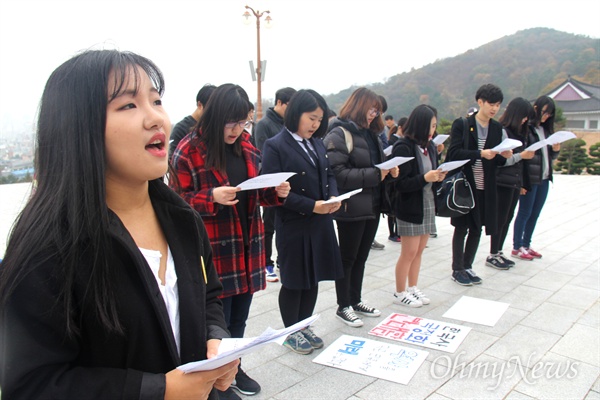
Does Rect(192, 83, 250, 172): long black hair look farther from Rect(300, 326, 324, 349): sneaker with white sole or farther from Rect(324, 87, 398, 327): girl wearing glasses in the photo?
Rect(300, 326, 324, 349): sneaker with white sole

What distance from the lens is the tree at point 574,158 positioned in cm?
1526

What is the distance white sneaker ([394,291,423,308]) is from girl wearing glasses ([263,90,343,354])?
3.80 ft

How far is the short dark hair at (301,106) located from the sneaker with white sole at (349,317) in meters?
1.51

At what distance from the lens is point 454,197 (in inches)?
159

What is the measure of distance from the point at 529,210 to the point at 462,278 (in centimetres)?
147

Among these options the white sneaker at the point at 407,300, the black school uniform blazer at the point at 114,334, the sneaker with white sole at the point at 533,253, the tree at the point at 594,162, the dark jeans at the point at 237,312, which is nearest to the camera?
the black school uniform blazer at the point at 114,334

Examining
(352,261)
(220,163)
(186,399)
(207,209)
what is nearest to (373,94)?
(352,261)

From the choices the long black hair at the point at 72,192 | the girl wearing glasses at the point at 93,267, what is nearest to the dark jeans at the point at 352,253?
the girl wearing glasses at the point at 93,267

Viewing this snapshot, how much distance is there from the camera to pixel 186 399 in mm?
995

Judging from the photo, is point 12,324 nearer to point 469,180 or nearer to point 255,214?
point 255,214

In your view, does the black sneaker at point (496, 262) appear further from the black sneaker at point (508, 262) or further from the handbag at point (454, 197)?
the handbag at point (454, 197)

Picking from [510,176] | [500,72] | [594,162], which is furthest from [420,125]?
[500,72]

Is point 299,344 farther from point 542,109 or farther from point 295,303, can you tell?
point 542,109

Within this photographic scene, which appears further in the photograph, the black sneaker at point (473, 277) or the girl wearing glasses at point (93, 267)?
the black sneaker at point (473, 277)
